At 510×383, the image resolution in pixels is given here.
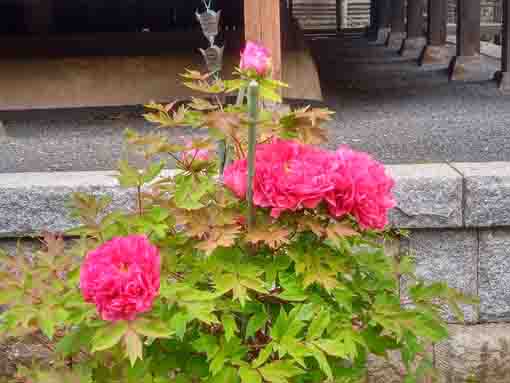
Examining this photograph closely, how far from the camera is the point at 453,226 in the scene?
272 centimetres

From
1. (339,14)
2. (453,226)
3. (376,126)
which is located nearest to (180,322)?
(453,226)

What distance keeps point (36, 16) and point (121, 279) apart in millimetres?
6959

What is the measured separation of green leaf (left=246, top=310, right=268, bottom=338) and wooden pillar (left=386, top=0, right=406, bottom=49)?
11.7 metres

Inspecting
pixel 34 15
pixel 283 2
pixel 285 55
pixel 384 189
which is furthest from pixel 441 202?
pixel 34 15

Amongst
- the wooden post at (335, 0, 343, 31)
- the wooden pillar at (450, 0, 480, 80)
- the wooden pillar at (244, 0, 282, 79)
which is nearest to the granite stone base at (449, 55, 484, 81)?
the wooden pillar at (450, 0, 480, 80)

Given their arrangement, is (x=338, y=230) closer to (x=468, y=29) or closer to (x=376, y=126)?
(x=376, y=126)

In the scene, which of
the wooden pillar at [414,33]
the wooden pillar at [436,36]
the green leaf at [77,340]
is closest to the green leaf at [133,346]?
the green leaf at [77,340]

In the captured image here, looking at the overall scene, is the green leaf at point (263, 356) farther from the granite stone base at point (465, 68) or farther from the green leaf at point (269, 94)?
the granite stone base at point (465, 68)

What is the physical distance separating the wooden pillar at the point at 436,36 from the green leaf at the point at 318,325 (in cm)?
813

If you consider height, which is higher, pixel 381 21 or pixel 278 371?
pixel 278 371

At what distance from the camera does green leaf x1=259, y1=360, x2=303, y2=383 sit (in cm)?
137

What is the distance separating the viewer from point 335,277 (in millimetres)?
1452

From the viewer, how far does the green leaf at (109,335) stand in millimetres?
1190

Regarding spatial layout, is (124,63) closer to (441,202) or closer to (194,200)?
(441,202)
